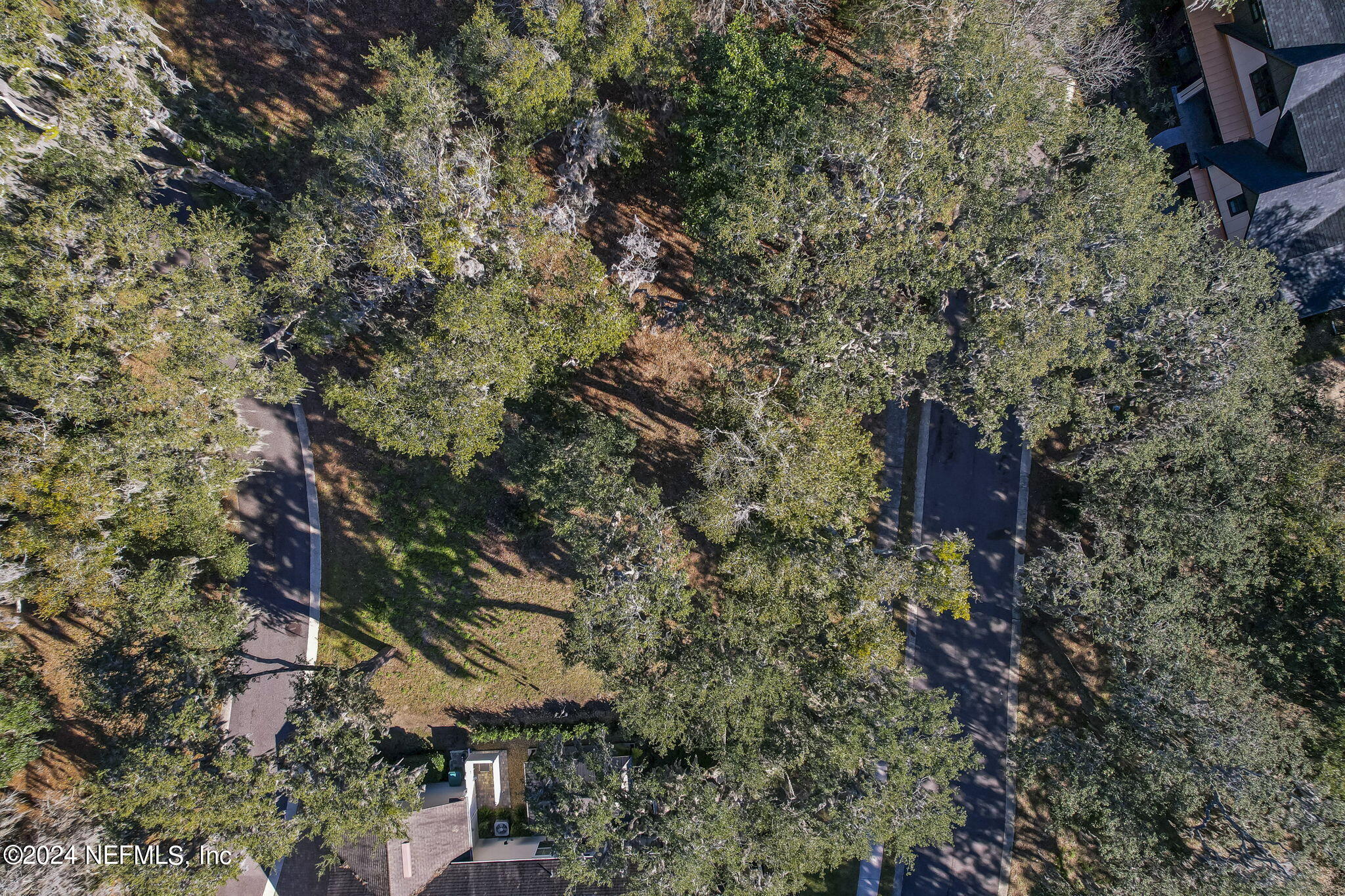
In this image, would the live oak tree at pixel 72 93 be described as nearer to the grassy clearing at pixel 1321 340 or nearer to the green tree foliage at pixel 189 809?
the green tree foliage at pixel 189 809

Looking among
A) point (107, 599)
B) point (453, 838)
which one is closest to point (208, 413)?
point (107, 599)

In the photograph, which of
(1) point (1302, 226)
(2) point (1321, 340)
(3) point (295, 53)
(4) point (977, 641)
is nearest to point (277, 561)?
(3) point (295, 53)

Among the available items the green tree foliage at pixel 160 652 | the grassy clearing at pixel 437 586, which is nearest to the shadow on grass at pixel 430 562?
the grassy clearing at pixel 437 586

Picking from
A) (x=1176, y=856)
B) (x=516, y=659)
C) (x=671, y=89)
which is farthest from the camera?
(x=516, y=659)

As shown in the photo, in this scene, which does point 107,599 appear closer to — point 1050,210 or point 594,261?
point 594,261

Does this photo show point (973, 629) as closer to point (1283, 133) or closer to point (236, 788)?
point (1283, 133)

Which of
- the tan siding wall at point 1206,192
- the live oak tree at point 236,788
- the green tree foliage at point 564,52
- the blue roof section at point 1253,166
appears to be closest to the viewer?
the live oak tree at point 236,788
